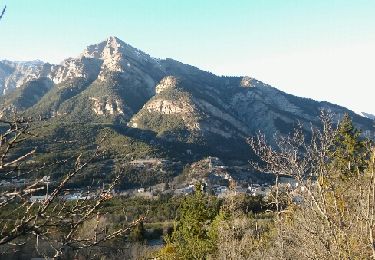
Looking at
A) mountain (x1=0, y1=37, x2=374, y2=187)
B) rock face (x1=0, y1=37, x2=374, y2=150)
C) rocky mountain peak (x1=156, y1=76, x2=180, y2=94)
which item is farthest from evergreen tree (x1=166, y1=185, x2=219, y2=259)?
rocky mountain peak (x1=156, y1=76, x2=180, y2=94)

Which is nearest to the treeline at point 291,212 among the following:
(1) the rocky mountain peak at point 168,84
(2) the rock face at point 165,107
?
(2) the rock face at point 165,107

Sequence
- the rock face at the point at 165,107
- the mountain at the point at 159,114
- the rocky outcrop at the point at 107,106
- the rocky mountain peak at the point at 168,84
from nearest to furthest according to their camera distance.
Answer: the mountain at the point at 159,114
the rock face at the point at 165,107
the rocky outcrop at the point at 107,106
the rocky mountain peak at the point at 168,84

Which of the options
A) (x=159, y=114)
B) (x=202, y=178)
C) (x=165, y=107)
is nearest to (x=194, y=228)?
(x=202, y=178)

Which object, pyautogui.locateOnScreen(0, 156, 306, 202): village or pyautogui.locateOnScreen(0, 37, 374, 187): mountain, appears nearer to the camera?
pyautogui.locateOnScreen(0, 156, 306, 202): village

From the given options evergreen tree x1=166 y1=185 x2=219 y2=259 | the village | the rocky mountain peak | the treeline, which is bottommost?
the village

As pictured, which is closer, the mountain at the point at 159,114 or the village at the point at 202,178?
the village at the point at 202,178

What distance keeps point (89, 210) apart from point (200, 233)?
33.3 meters

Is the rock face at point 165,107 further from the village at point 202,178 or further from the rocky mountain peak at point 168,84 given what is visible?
the village at point 202,178

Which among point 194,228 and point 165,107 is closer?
point 194,228

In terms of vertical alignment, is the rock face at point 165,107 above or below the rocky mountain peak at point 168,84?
below

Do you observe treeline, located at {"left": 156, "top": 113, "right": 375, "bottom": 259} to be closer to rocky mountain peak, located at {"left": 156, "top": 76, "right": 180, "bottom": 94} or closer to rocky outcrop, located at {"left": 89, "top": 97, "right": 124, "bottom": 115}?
rocky outcrop, located at {"left": 89, "top": 97, "right": 124, "bottom": 115}

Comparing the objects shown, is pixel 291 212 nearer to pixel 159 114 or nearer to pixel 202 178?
pixel 202 178

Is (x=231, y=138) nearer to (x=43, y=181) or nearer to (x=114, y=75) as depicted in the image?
(x=114, y=75)

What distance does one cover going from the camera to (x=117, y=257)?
150 ft
